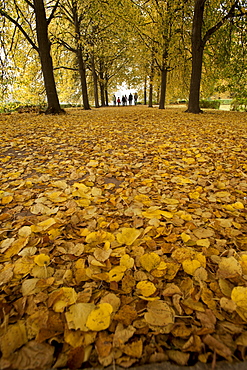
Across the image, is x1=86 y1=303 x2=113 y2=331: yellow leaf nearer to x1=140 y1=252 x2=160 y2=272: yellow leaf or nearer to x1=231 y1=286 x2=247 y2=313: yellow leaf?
x1=140 y1=252 x2=160 y2=272: yellow leaf

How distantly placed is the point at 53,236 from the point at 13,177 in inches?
55.7

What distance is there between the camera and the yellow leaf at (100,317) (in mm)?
786

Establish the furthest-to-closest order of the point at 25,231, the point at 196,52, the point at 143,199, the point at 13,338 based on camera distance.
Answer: the point at 196,52
the point at 143,199
the point at 25,231
the point at 13,338

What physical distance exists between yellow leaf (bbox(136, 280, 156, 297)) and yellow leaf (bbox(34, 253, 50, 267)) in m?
0.53

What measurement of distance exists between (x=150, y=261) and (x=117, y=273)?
20cm

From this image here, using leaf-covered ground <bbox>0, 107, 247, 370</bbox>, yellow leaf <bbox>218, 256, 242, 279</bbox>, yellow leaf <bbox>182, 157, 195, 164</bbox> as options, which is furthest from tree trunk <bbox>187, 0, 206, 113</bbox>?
yellow leaf <bbox>218, 256, 242, 279</bbox>

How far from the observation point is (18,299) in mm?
911

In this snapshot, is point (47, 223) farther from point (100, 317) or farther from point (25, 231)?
point (100, 317)

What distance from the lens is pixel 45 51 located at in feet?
25.1

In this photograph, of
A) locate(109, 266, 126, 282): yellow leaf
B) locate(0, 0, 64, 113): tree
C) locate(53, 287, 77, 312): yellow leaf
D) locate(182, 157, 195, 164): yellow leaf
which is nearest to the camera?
locate(53, 287, 77, 312): yellow leaf

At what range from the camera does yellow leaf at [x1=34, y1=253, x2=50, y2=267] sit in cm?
111

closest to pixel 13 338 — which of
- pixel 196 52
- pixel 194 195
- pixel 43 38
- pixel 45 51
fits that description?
pixel 194 195

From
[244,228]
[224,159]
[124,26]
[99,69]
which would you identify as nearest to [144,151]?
[224,159]

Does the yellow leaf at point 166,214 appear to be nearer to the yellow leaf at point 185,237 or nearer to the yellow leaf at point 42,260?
the yellow leaf at point 185,237
